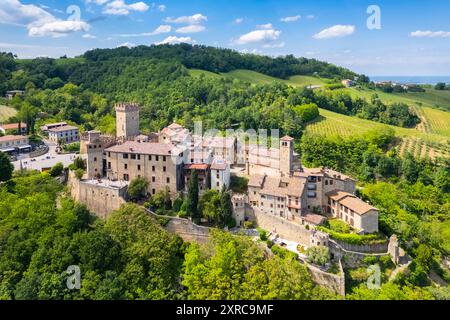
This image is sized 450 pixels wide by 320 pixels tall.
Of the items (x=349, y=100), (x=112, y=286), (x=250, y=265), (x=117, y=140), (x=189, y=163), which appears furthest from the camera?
(x=349, y=100)

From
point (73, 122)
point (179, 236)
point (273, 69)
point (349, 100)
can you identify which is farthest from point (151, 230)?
point (273, 69)

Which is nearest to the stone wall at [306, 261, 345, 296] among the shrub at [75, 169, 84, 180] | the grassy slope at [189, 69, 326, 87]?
the shrub at [75, 169, 84, 180]

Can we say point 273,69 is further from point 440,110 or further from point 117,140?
point 117,140

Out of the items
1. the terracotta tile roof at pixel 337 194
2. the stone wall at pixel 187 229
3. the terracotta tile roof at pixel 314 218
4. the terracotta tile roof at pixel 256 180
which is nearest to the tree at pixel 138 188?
the stone wall at pixel 187 229

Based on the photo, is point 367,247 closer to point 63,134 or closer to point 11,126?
point 63,134

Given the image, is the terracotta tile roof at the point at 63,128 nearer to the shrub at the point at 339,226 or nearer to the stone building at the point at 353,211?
the stone building at the point at 353,211

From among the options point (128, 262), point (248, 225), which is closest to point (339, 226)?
point (248, 225)
